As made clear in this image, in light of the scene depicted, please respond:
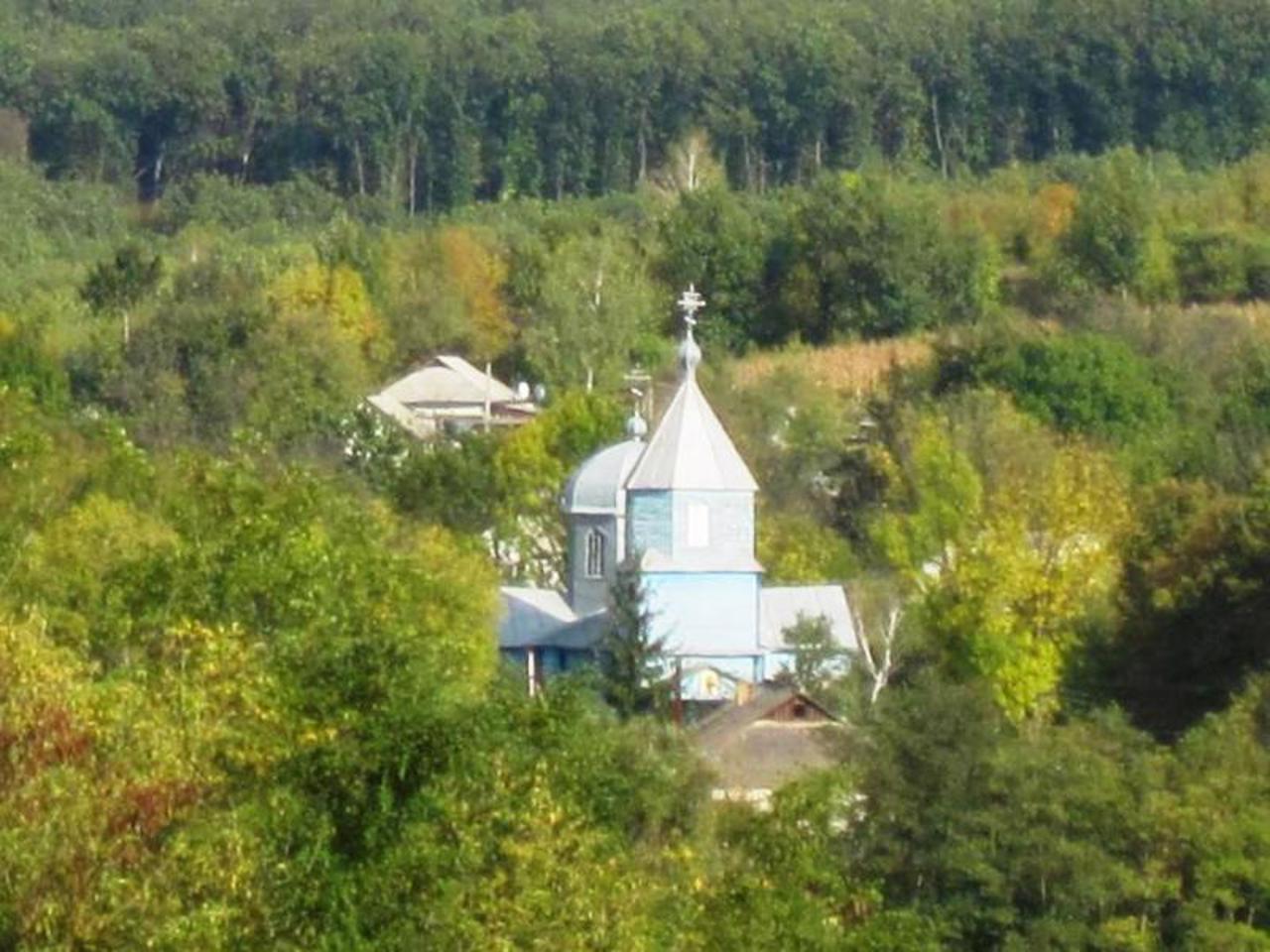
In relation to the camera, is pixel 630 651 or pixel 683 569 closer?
pixel 630 651

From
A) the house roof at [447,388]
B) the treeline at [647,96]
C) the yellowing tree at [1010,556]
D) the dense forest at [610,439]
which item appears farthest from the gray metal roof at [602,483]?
the treeline at [647,96]

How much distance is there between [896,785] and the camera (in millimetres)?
29531

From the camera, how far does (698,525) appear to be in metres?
43.9

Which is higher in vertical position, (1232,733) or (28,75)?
(28,75)

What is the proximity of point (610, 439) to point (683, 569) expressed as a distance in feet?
43.2

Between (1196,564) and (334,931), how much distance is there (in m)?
20.8

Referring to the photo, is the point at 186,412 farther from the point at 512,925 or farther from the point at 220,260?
the point at 512,925

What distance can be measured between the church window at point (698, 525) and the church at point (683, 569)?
0.01 meters

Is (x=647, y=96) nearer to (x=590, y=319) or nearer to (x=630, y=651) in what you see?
(x=590, y=319)

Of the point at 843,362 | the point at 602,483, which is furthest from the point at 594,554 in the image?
the point at 843,362

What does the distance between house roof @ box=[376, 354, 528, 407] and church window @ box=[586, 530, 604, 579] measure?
25.5 meters

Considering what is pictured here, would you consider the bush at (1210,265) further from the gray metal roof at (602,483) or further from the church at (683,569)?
the church at (683,569)

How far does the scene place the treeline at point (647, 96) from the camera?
9850 cm

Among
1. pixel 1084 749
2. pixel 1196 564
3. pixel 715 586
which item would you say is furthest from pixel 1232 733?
pixel 715 586
